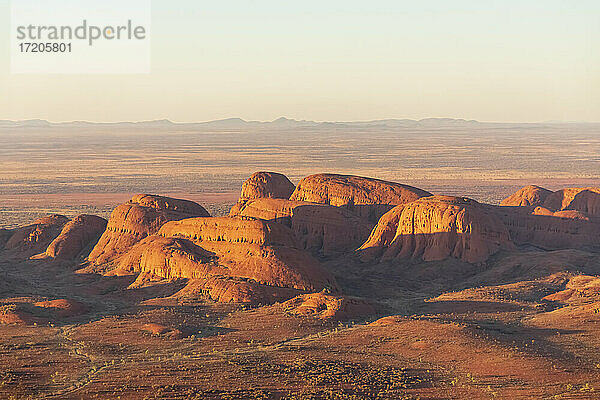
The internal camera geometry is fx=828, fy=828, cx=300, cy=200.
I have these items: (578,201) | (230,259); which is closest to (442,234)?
(230,259)

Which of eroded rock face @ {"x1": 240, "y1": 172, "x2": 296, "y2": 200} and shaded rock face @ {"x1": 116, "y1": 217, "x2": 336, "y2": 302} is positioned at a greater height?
eroded rock face @ {"x1": 240, "y1": 172, "x2": 296, "y2": 200}

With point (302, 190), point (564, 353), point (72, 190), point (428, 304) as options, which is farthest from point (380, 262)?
point (72, 190)

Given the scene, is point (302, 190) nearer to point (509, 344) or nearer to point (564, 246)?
point (564, 246)

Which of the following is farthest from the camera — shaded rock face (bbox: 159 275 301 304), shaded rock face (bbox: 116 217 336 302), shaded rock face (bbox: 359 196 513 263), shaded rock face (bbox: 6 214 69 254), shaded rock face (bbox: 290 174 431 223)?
shaded rock face (bbox: 290 174 431 223)

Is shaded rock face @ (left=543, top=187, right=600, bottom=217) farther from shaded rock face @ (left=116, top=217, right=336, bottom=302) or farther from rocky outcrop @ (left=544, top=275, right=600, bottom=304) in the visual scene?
shaded rock face @ (left=116, top=217, right=336, bottom=302)

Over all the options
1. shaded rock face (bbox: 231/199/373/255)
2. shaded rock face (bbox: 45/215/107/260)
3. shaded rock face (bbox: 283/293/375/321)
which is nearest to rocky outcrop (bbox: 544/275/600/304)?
shaded rock face (bbox: 283/293/375/321)

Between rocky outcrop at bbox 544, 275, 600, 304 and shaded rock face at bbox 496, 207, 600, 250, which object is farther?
shaded rock face at bbox 496, 207, 600, 250

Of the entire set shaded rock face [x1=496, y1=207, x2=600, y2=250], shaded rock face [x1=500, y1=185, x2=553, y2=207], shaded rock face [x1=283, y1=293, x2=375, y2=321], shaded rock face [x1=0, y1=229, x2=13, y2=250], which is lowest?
shaded rock face [x1=0, y1=229, x2=13, y2=250]

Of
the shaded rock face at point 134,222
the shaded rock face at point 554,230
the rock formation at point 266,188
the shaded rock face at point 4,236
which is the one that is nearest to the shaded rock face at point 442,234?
the shaded rock face at point 554,230
